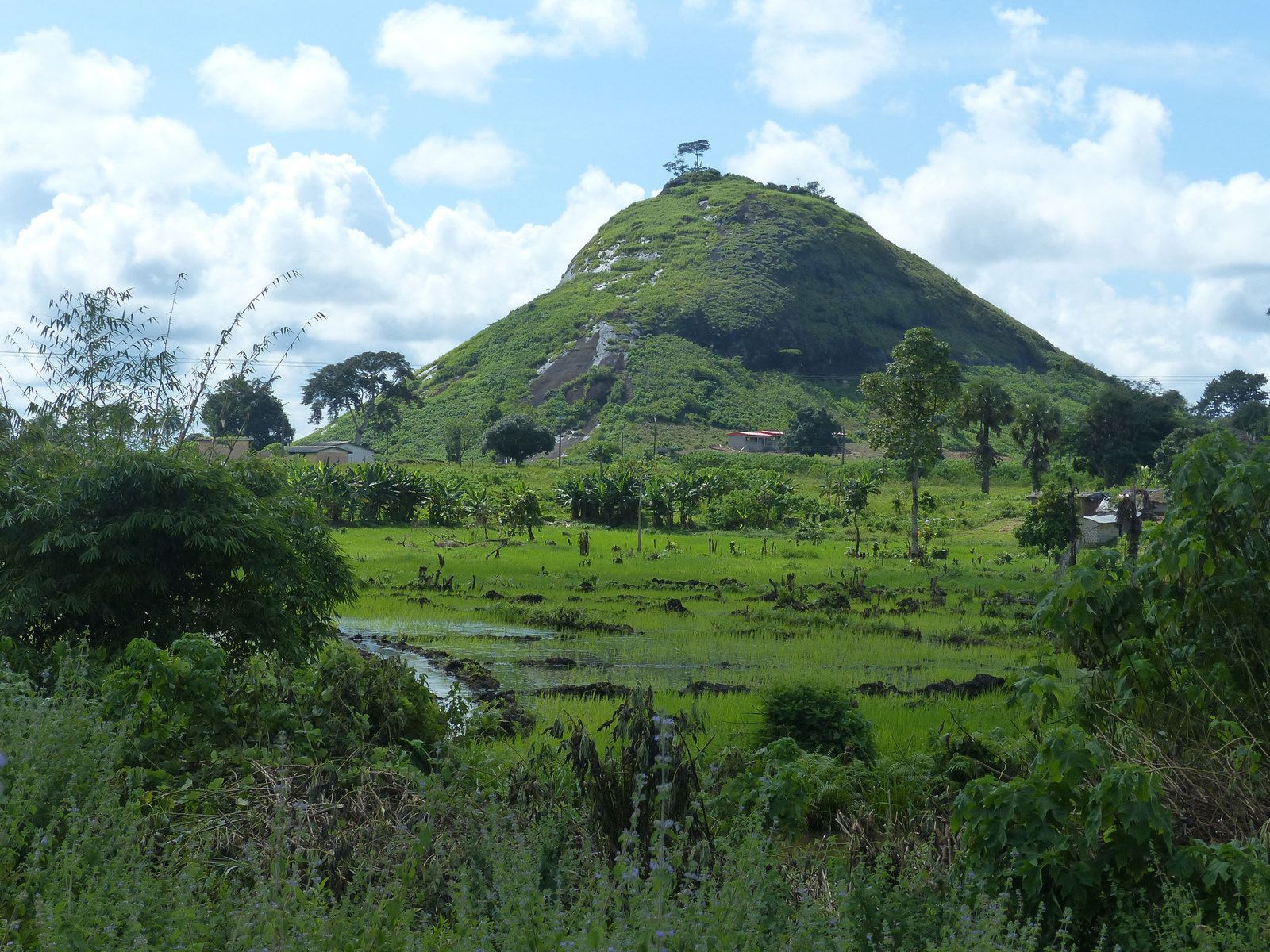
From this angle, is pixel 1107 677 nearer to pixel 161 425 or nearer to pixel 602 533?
pixel 161 425

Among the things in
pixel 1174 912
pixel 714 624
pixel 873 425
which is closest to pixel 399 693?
pixel 1174 912

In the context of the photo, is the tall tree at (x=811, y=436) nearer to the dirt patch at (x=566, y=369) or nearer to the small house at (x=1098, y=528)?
the dirt patch at (x=566, y=369)

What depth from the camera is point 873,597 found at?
28.1 meters

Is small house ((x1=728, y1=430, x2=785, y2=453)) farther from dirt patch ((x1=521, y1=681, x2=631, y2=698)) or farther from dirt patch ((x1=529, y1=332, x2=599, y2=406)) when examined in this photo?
dirt patch ((x1=521, y1=681, x2=631, y2=698))

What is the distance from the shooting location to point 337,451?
85.3 m

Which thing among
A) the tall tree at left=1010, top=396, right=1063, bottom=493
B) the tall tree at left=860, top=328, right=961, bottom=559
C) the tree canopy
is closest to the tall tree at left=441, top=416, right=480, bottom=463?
the tree canopy

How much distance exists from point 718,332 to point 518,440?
46904mm

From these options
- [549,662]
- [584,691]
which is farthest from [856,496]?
[584,691]

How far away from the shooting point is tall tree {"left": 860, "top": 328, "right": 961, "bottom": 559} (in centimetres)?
4141

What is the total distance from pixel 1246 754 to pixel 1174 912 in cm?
161

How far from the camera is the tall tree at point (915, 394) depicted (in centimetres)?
4141

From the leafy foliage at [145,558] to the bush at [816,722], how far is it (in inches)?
181

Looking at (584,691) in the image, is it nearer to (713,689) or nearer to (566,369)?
(713,689)

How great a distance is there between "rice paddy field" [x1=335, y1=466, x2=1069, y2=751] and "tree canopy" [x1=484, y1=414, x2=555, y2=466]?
38889 mm
